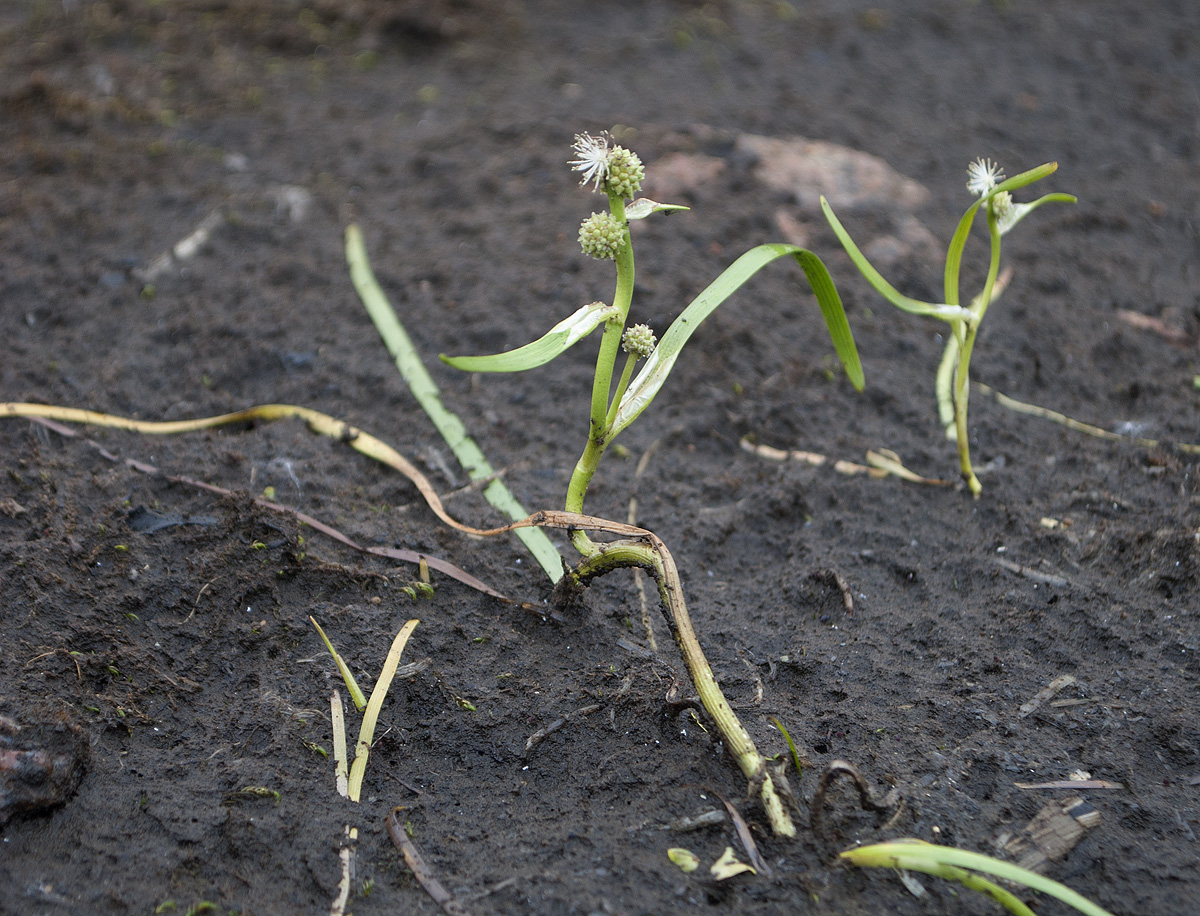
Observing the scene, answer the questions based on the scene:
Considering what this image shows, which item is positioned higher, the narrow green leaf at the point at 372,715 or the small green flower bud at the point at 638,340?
the small green flower bud at the point at 638,340

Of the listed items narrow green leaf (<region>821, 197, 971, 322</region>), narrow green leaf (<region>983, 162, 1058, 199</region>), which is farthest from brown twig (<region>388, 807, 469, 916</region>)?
narrow green leaf (<region>983, 162, 1058, 199</region>)

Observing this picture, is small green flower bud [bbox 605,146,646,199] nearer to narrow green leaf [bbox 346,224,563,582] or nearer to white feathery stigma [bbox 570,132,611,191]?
white feathery stigma [bbox 570,132,611,191]

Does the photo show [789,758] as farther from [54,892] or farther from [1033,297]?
[1033,297]

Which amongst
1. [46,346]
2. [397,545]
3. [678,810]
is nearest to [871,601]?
[678,810]

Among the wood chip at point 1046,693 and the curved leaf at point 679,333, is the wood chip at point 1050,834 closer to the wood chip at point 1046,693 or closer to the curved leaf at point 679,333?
the wood chip at point 1046,693

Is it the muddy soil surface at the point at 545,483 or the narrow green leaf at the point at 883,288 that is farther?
the narrow green leaf at the point at 883,288

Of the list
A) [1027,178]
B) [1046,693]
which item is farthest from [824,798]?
[1027,178]

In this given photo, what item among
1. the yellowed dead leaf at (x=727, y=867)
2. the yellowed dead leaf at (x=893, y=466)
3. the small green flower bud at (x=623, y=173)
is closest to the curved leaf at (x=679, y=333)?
the small green flower bud at (x=623, y=173)

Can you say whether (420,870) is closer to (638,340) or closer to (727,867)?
(727,867)
